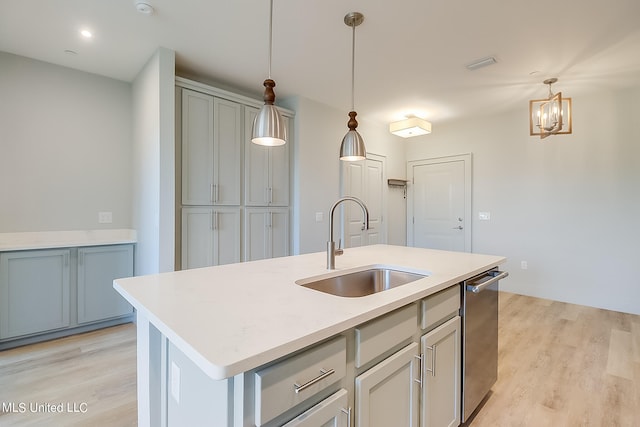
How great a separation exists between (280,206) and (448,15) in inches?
99.3

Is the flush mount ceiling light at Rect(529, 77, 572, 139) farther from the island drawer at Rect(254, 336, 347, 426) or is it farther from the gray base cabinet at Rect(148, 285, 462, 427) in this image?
the island drawer at Rect(254, 336, 347, 426)

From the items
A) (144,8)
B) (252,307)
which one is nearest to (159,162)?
(144,8)

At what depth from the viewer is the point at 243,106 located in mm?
3365

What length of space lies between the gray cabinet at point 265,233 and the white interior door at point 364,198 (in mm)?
1001

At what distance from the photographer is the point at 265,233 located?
3621mm

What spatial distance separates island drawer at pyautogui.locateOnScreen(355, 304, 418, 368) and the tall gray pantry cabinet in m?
2.40

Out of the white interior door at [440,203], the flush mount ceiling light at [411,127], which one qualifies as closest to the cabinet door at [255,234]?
the flush mount ceiling light at [411,127]

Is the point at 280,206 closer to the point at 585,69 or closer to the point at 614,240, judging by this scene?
the point at 585,69

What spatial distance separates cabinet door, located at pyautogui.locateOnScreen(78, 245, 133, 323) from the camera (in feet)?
9.58

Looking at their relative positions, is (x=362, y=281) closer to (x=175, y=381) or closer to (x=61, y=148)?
(x=175, y=381)

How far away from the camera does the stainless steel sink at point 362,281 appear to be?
1605 millimetres

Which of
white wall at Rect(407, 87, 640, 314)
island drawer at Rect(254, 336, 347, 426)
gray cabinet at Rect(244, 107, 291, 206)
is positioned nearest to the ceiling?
white wall at Rect(407, 87, 640, 314)

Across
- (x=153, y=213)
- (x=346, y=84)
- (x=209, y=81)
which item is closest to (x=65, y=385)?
(x=153, y=213)

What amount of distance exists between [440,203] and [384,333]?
176 inches
